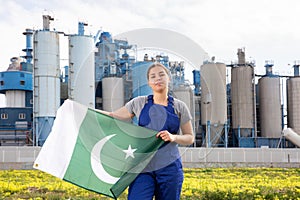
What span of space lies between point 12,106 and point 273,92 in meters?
22.8

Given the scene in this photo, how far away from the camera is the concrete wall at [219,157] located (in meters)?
22.1

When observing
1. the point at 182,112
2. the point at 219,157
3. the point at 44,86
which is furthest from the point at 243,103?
the point at 182,112

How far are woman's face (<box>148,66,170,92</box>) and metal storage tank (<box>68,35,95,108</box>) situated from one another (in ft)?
95.7

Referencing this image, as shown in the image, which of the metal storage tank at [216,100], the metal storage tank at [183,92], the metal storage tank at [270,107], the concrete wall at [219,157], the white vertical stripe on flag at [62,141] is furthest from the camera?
the metal storage tank at [270,107]

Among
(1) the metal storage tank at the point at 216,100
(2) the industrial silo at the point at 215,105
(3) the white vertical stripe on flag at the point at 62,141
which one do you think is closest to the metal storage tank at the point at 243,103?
(2) the industrial silo at the point at 215,105

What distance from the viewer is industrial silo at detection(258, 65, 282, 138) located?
43.3 m

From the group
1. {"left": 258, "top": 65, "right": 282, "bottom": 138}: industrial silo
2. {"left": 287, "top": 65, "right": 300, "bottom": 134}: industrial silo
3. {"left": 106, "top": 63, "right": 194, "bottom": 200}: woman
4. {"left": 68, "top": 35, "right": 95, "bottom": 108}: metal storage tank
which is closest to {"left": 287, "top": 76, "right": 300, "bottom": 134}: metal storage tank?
{"left": 287, "top": 65, "right": 300, "bottom": 134}: industrial silo

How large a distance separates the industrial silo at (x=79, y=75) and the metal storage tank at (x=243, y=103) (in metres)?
12.6

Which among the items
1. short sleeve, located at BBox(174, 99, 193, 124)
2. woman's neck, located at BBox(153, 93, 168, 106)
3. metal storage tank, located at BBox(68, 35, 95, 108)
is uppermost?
metal storage tank, located at BBox(68, 35, 95, 108)

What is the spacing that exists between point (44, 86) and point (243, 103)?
1625 centimetres

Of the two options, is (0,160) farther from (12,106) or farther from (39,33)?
(12,106)

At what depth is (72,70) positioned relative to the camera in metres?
36.5

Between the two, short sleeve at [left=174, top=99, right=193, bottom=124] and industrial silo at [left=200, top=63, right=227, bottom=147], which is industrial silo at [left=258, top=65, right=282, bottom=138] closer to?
industrial silo at [left=200, top=63, right=227, bottom=147]

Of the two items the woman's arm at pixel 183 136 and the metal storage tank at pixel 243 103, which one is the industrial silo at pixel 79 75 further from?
the woman's arm at pixel 183 136
